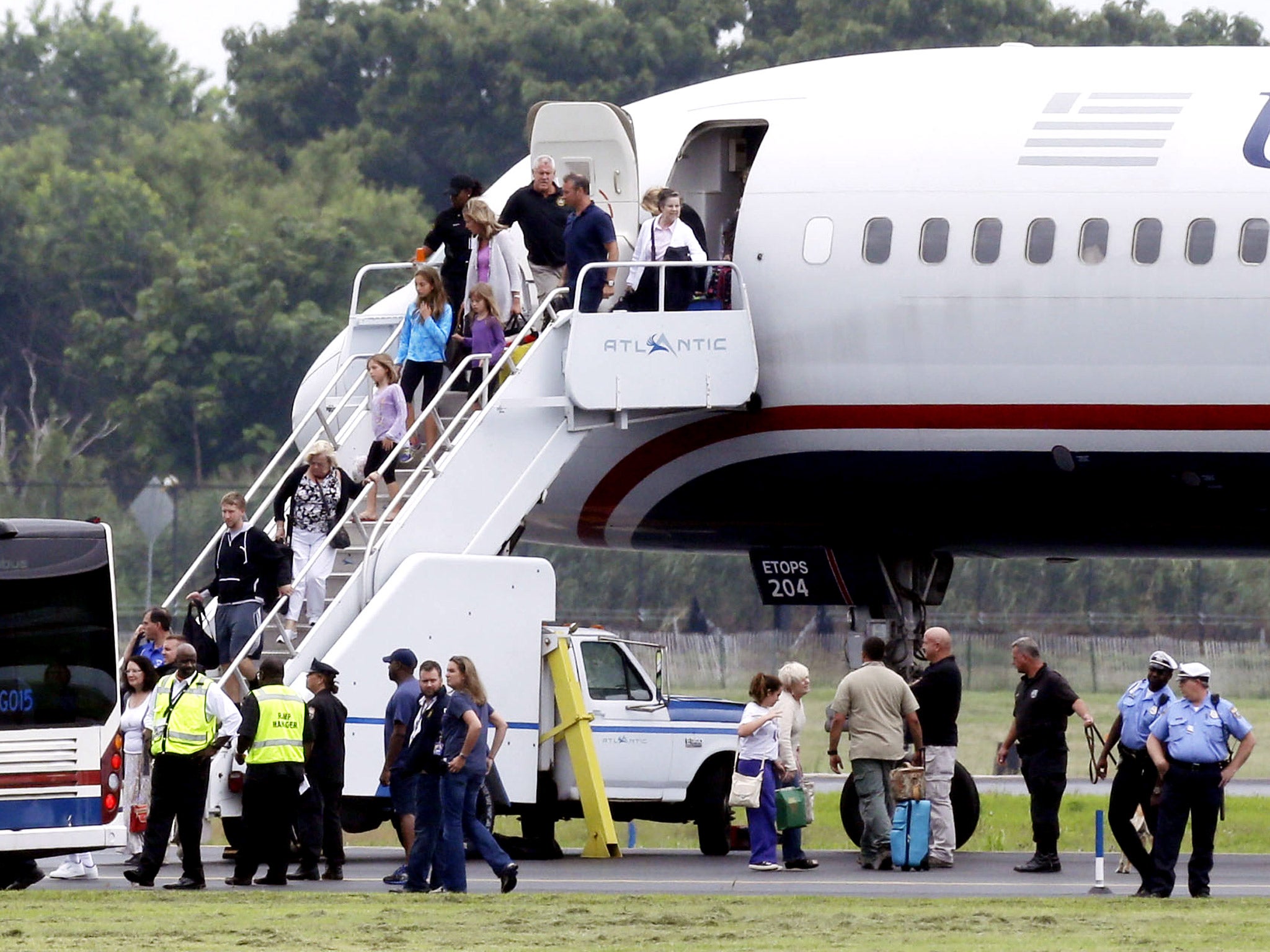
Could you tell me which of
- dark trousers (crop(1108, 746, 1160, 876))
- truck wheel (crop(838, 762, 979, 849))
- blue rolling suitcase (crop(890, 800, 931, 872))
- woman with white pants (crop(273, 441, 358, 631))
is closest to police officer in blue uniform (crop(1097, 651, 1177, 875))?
dark trousers (crop(1108, 746, 1160, 876))

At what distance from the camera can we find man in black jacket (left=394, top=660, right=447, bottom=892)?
54.7 feet

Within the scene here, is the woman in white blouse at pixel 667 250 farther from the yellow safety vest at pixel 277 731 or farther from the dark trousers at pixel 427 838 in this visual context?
the dark trousers at pixel 427 838

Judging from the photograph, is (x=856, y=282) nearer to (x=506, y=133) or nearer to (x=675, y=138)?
(x=675, y=138)

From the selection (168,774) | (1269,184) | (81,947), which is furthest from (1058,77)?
(81,947)

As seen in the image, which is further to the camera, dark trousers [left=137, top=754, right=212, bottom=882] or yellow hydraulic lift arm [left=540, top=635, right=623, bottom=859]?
yellow hydraulic lift arm [left=540, top=635, right=623, bottom=859]

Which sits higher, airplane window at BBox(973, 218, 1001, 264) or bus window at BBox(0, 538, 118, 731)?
airplane window at BBox(973, 218, 1001, 264)

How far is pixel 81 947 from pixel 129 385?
48.7m

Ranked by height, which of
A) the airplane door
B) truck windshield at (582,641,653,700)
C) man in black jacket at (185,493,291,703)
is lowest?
truck windshield at (582,641,653,700)

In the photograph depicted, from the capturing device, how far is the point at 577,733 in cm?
2012

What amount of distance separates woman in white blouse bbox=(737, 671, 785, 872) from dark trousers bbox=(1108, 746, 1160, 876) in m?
3.26

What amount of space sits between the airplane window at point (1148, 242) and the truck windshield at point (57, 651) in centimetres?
841

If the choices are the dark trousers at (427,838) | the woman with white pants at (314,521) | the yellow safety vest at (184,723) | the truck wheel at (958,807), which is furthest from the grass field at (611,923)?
the truck wheel at (958,807)

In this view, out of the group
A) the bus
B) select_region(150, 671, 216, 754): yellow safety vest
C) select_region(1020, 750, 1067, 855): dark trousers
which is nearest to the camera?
the bus

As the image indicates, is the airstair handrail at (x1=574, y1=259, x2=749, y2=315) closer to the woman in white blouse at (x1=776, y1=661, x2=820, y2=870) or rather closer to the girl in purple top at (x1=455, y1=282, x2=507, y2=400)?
the girl in purple top at (x1=455, y1=282, x2=507, y2=400)
